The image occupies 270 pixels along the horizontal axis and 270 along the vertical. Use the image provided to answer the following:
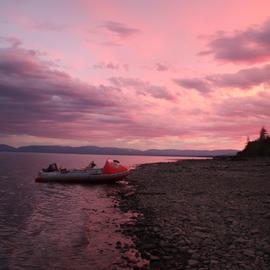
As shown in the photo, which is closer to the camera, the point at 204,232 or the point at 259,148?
the point at 204,232

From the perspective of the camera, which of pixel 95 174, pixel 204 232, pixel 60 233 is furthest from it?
pixel 95 174

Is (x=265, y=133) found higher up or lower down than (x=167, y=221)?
higher up

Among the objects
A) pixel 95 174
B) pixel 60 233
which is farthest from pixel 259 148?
pixel 60 233

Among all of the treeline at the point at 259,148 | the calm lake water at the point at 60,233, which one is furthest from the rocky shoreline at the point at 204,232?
the treeline at the point at 259,148

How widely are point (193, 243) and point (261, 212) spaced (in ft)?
21.1

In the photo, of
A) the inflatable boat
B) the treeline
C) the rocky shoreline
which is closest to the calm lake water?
the rocky shoreline

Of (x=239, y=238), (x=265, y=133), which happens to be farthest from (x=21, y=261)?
(x=265, y=133)

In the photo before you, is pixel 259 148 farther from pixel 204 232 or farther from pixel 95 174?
pixel 204 232

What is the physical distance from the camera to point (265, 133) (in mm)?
144250

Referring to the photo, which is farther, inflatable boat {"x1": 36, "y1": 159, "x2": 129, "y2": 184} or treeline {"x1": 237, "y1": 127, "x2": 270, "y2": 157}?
treeline {"x1": 237, "y1": 127, "x2": 270, "y2": 157}

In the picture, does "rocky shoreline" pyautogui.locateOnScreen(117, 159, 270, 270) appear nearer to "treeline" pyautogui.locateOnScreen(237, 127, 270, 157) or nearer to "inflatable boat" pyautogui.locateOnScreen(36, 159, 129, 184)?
"inflatable boat" pyautogui.locateOnScreen(36, 159, 129, 184)

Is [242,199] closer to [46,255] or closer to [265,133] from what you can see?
[46,255]

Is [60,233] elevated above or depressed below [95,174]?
below

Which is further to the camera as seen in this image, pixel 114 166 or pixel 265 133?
pixel 265 133
